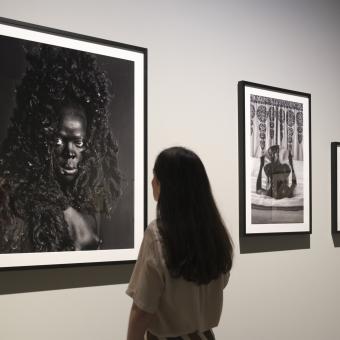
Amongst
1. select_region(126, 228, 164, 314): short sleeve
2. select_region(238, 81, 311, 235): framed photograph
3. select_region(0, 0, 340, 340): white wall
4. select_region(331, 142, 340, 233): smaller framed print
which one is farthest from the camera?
select_region(331, 142, 340, 233): smaller framed print

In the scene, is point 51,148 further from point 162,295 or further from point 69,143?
point 162,295

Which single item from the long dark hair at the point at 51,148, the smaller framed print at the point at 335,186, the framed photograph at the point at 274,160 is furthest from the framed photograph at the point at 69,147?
the smaller framed print at the point at 335,186

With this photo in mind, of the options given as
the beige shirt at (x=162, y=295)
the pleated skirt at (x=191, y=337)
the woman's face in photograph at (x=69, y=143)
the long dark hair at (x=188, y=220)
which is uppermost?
the woman's face in photograph at (x=69, y=143)

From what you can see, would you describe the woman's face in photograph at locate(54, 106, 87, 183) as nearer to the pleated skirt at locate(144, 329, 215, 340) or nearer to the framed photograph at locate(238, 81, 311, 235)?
the pleated skirt at locate(144, 329, 215, 340)

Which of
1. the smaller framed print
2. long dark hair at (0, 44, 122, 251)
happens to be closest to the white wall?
the smaller framed print

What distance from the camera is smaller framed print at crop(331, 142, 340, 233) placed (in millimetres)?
2629

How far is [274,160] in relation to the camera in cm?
238

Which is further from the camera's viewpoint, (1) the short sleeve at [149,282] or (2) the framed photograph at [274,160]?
(2) the framed photograph at [274,160]

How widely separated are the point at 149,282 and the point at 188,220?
207 millimetres

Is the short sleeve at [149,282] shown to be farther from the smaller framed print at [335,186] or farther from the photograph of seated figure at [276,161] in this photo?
the smaller framed print at [335,186]

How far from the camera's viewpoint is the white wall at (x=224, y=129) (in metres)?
1.76

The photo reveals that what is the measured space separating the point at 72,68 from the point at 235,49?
853mm

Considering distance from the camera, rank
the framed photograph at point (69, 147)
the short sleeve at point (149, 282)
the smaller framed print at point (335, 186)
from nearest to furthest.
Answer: the short sleeve at point (149, 282) → the framed photograph at point (69, 147) → the smaller framed print at point (335, 186)

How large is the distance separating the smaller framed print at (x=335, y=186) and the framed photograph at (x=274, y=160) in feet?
0.69
